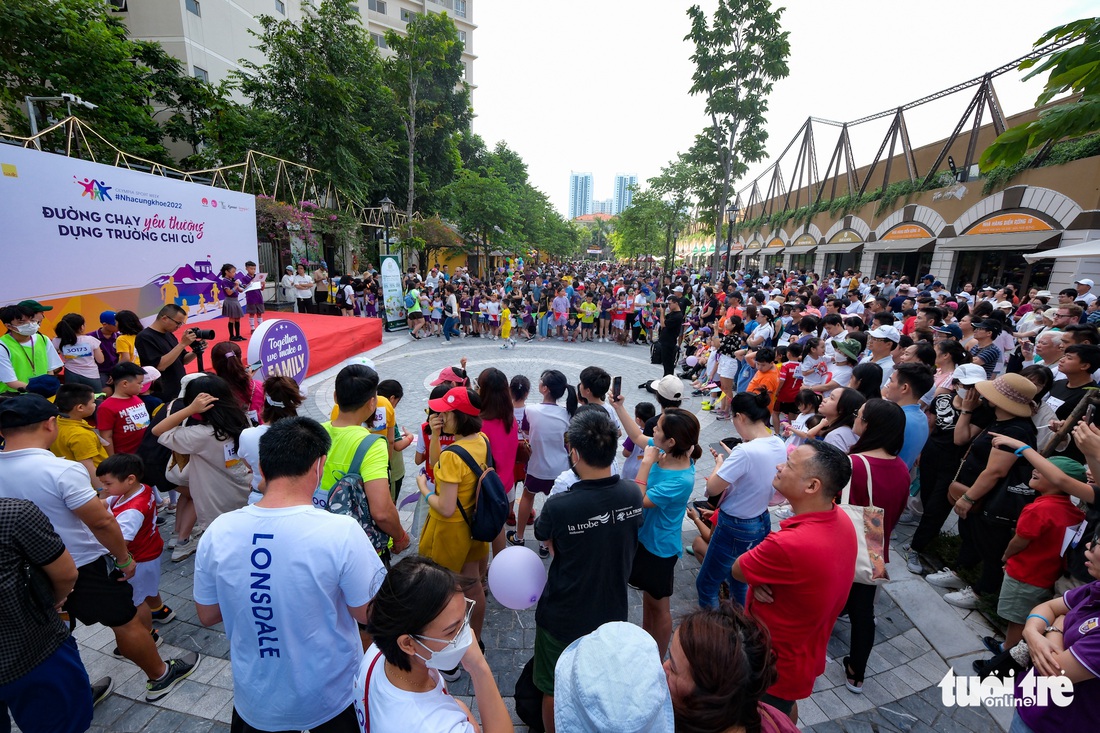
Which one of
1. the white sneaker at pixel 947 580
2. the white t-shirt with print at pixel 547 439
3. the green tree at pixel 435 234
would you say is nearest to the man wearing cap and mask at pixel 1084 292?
the white sneaker at pixel 947 580

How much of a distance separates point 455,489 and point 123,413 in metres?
3.44

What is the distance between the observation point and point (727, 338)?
9.11 meters

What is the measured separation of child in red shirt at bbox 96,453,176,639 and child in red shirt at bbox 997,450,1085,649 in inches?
233

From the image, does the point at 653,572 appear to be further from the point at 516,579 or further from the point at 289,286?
the point at 289,286

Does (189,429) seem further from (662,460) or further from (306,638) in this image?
(662,460)

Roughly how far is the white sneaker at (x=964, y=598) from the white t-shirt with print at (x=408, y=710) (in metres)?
4.52

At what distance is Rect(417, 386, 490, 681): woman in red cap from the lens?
9.14 ft

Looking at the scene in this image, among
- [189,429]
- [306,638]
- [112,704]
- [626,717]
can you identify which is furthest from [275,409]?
[626,717]

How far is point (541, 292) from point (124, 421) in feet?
46.0

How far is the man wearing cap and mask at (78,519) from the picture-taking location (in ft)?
7.72

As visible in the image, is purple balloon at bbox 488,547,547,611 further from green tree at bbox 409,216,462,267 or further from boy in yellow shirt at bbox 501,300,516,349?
green tree at bbox 409,216,462,267

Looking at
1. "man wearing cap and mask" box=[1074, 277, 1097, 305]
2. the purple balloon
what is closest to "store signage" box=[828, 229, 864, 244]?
"man wearing cap and mask" box=[1074, 277, 1097, 305]

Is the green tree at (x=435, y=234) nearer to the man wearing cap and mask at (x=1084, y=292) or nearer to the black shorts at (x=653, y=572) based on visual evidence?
the black shorts at (x=653, y=572)

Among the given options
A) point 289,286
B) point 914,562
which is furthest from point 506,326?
point 914,562
